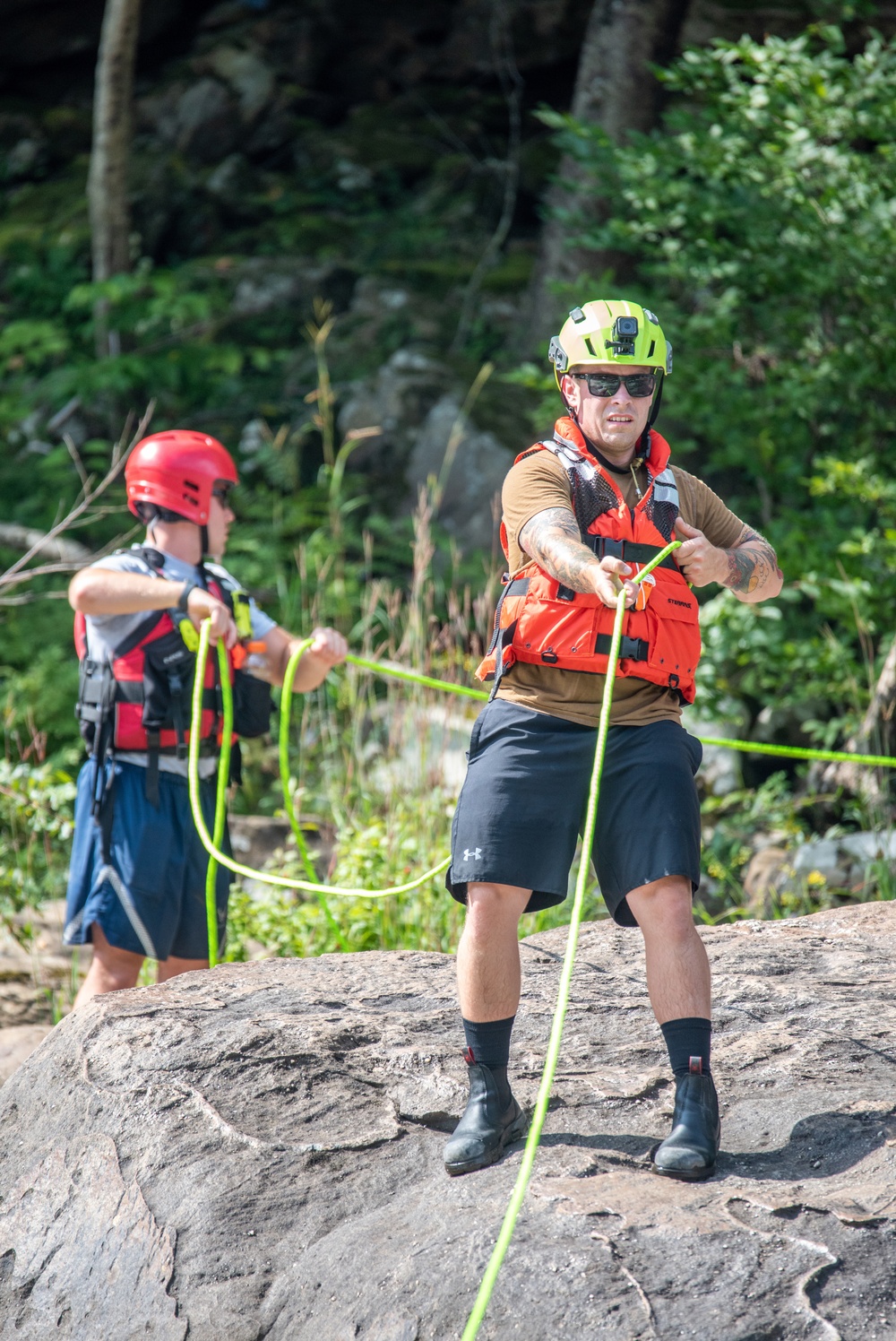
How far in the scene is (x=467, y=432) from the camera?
8.49 metres

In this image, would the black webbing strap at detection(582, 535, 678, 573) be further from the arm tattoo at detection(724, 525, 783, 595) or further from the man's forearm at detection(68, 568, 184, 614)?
the man's forearm at detection(68, 568, 184, 614)

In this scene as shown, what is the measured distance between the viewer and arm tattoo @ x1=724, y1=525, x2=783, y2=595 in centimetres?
286

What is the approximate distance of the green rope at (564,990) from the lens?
1987mm

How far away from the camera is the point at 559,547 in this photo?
2.60 meters

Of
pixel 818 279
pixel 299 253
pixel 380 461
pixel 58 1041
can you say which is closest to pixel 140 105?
pixel 299 253

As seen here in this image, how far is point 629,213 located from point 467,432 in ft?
5.96

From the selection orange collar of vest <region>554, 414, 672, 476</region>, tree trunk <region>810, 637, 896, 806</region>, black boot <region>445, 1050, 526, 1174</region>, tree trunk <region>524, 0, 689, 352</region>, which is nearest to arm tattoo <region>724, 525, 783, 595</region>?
orange collar of vest <region>554, 414, 672, 476</region>

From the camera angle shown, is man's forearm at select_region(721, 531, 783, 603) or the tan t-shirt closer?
the tan t-shirt

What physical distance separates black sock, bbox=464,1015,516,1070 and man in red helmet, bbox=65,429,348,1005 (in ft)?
4.45

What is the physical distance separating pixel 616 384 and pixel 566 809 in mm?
987

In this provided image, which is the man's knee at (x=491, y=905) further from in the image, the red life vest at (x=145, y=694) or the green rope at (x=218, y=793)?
the red life vest at (x=145, y=694)

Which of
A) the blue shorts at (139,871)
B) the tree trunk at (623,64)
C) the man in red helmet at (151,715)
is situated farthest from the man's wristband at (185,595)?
the tree trunk at (623,64)

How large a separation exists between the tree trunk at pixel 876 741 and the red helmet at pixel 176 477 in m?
3.12

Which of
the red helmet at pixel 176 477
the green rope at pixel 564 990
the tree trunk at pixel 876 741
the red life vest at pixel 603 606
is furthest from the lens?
the tree trunk at pixel 876 741
